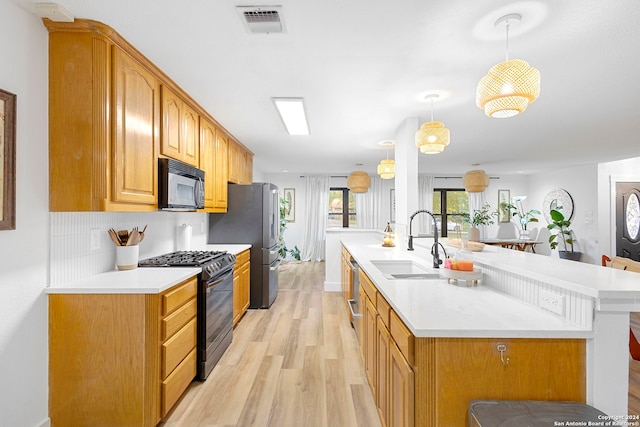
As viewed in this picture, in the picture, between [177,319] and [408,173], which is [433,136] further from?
[177,319]

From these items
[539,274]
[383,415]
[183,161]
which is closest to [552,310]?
[539,274]

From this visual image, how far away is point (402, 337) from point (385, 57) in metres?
1.78

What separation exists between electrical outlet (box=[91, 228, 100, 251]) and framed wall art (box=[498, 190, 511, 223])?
8738mm

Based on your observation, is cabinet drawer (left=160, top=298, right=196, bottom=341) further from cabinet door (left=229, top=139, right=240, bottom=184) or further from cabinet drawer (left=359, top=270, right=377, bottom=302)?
cabinet door (left=229, top=139, right=240, bottom=184)

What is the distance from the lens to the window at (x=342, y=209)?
8523 mm

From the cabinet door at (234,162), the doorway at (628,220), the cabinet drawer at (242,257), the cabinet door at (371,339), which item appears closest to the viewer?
the cabinet door at (371,339)

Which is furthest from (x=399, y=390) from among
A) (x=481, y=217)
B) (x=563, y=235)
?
(x=481, y=217)

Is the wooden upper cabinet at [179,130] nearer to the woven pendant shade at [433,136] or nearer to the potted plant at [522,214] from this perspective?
the woven pendant shade at [433,136]

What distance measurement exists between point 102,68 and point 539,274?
8.48ft

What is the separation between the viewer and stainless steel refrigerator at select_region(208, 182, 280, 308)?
4188 millimetres

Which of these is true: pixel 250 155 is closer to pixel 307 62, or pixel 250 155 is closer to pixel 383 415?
pixel 307 62

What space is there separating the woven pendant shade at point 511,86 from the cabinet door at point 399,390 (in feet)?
4.61

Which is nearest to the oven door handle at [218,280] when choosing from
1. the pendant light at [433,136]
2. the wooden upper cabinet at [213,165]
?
the wooden upper cabinet at [213,165]

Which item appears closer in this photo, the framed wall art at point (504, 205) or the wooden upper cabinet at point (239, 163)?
the wooden upper cabinet at point (239, 163)
